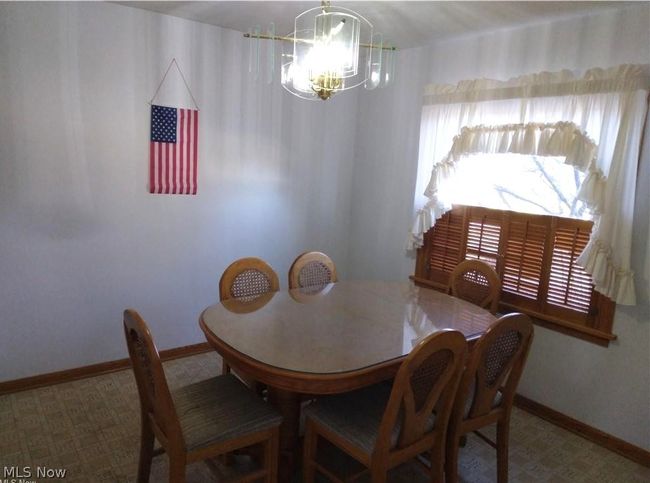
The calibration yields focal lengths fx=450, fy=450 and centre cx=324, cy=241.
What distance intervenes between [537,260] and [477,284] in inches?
16.1

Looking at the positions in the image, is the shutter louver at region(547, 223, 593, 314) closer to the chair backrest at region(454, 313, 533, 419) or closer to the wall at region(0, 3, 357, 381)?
the chair backrest at region(454, 313, 533, 419)

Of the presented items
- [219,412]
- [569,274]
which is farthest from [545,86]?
[219,412]

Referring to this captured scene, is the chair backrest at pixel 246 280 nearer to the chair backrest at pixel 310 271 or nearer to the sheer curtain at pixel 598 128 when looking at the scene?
the chair backrest at pixel 310 271

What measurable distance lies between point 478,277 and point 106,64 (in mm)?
2738

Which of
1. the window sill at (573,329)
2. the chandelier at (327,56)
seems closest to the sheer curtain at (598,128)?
the window sill at (573,329)

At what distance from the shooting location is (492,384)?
2.00 metres

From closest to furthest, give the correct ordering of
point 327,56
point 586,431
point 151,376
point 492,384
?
point 151,376
point 327,56
point 492,384
point 586,431

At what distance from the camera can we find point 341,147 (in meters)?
4.15

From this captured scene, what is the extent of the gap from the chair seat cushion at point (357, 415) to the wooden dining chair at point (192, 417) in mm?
208

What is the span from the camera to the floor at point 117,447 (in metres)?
2.21

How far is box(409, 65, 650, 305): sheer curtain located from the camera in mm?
2400

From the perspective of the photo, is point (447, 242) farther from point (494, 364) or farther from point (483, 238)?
point (494, 364)

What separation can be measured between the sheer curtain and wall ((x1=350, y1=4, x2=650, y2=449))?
9cm

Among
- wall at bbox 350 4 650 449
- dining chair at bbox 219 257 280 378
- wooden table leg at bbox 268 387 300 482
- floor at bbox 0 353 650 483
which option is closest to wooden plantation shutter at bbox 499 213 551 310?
wall at bbox 350 4 650 449
